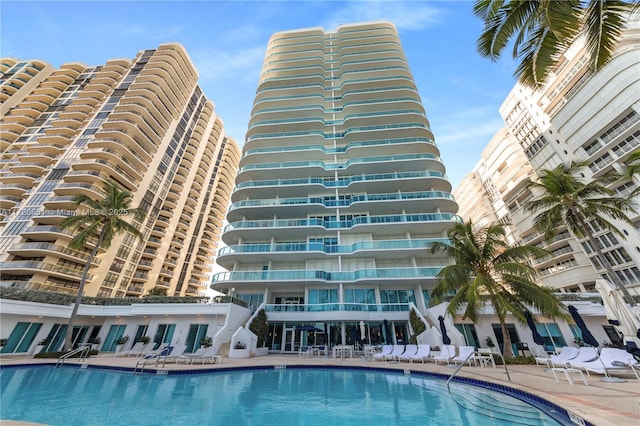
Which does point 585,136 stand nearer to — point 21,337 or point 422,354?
point 422,354

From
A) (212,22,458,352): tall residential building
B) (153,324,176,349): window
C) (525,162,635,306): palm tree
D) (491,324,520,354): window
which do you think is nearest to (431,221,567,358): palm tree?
(525,162,635,306): palm tree

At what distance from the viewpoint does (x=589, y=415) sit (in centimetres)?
526

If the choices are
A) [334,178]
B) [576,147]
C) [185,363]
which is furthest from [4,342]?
[576,147]

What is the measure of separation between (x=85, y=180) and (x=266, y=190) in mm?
28564

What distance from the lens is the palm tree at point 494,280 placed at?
45.4ft

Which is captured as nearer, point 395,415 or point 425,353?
point 395,415

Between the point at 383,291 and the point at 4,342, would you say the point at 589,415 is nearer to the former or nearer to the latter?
the point at 383,291

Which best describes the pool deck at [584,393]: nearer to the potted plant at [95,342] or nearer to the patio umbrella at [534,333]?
the patio umbrella at [534,333]

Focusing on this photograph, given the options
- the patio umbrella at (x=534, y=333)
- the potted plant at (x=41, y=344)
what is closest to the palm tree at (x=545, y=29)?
the patio umbrella at (x=534, y=333)

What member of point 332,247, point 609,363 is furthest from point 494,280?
point 332,247

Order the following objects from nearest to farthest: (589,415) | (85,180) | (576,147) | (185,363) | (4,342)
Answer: (589,415), (185,363), (4,342), (576,147), (85,180)

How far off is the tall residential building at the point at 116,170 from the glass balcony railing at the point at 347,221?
10473 millimetres

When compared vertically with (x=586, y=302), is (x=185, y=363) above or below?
below

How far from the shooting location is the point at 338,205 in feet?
86.9
